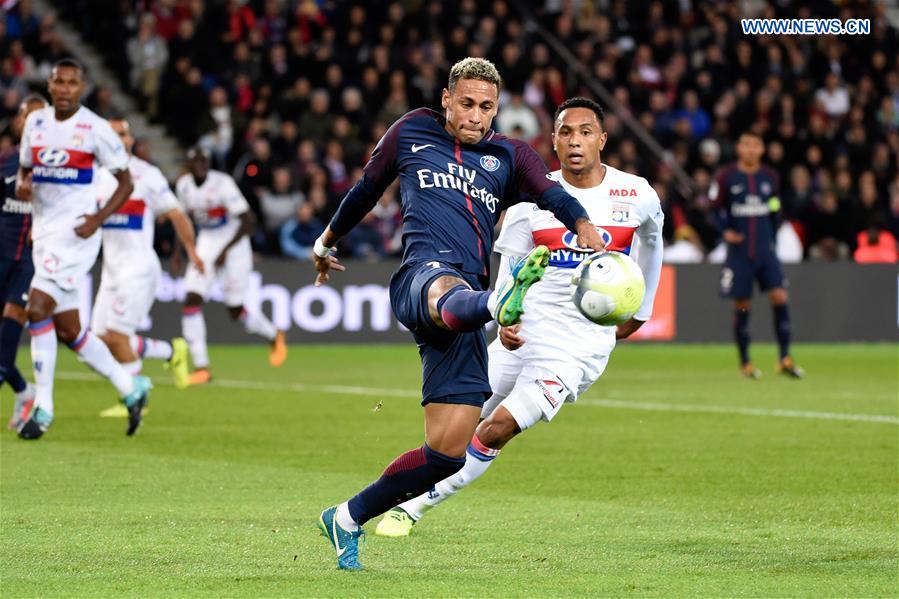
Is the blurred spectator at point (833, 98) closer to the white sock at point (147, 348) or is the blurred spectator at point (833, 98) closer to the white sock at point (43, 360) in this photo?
the white sock at point (147, 348)

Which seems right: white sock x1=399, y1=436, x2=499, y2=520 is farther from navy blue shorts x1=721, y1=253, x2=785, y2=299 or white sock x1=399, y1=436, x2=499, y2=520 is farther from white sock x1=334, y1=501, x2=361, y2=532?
navy blue shorts x1=721, y1=253, x2=785, y2=299

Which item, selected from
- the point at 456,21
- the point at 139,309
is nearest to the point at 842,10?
the point at 456,21

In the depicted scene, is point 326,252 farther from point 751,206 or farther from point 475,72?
point 751,206

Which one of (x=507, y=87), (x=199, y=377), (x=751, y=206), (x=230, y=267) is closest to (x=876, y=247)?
(x=507, y=87)

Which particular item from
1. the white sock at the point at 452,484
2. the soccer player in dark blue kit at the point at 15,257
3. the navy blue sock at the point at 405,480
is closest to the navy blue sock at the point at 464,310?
the navy blue sock at the point at 405,480

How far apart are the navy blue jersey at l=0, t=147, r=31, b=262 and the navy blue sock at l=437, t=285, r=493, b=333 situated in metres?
6.60

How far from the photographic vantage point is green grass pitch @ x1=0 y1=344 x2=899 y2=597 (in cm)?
605

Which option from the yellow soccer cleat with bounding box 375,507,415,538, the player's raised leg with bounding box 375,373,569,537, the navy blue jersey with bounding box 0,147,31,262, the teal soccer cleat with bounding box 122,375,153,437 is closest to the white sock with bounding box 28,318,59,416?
the teal soccer cleat with bounding box 122,375,153,437

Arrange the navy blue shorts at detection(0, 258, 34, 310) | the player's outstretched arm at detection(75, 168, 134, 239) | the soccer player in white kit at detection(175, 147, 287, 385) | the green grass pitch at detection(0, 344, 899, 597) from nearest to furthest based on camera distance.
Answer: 1. the green grass pitch at detection(0, 344, 899, 597)
2. the player's outstretched arm at detection(75, 168, 134, 239)
3. the navy blue shorts at detection(0, 258, 34, 310)
4. the soccer player in white kit at detection(175, 147, 287, 385)

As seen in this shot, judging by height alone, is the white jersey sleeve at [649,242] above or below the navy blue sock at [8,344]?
above

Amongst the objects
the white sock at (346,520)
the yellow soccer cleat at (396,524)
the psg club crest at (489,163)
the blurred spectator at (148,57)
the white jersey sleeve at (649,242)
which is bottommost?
the yellow soccer cleat at (396,524)

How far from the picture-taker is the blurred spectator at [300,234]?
21.5m

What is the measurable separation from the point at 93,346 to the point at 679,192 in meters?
15.5

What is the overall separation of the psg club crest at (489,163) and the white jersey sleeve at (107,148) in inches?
195
